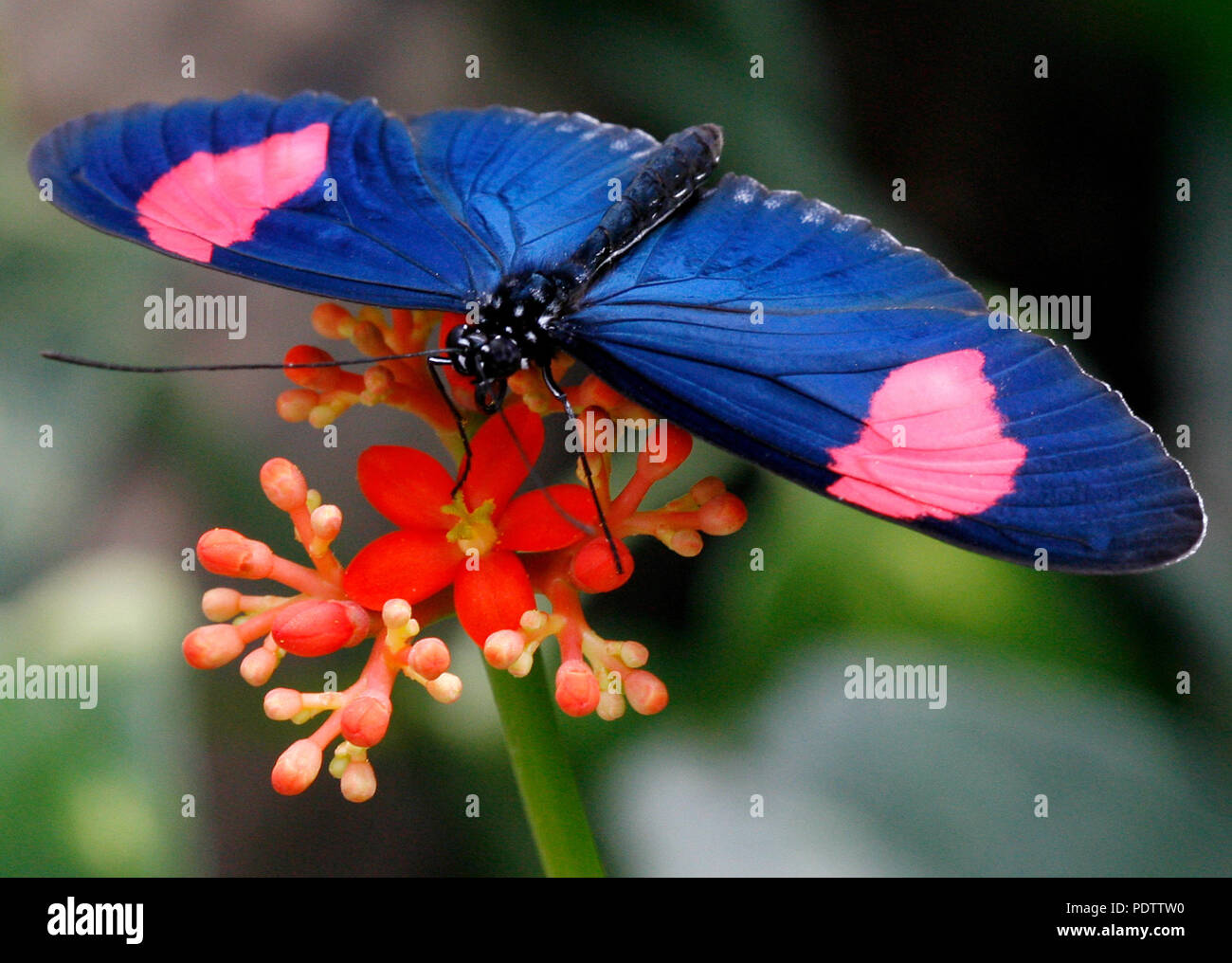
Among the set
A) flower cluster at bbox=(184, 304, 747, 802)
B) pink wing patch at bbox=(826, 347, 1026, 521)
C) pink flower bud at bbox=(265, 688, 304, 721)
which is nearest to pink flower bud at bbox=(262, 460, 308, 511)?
flower cluster at bbox=(184, 304, 747, 802)

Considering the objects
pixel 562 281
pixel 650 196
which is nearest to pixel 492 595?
pixel 562 281

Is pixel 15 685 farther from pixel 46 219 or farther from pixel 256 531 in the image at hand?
pixel 46 219

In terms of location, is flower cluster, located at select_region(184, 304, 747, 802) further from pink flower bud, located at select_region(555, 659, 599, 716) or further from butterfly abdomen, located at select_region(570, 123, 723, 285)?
butterfly abdomen, located at select_region(570, 123, 723, 285)

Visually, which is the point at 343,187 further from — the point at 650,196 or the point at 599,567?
the point at 599,567

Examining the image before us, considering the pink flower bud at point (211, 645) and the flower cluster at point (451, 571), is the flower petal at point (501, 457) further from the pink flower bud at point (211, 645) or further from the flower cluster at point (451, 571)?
the pink flower bud at point (211, 645)

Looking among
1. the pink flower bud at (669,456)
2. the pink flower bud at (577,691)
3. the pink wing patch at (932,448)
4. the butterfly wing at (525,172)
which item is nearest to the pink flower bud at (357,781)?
the pink flower bud at (577,691)

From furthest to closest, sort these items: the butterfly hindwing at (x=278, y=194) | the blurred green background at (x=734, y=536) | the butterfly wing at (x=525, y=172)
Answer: the blurred green background at (x=734, y=536), the butterfly wing at (x=525, y=172), the butterfly hindwing at (x=278, y=194)

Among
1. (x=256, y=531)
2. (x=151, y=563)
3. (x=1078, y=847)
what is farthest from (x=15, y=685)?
(x=1078, y=847)
